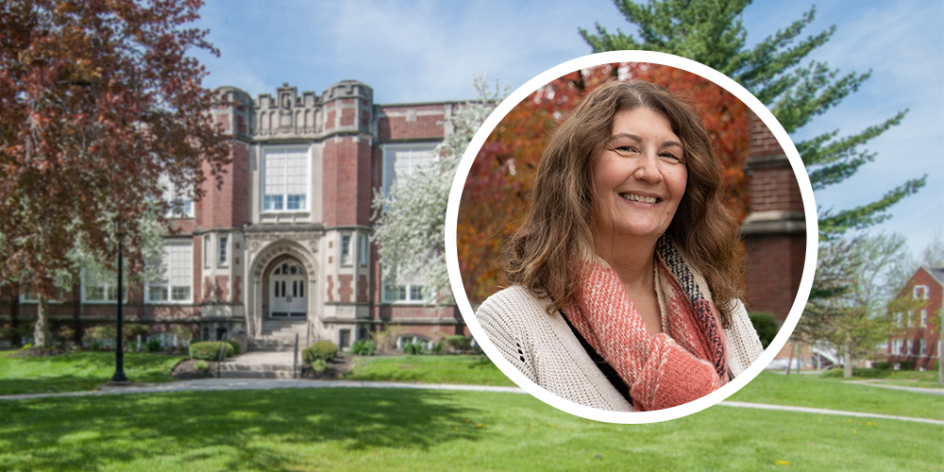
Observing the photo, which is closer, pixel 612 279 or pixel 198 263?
pixel 612 279

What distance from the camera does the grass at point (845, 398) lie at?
1271 centimetres

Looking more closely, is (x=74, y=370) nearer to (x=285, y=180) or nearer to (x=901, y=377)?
(x=285, y=180)

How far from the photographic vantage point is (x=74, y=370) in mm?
19812

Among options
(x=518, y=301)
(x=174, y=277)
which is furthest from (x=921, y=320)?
(x=174, y=277)

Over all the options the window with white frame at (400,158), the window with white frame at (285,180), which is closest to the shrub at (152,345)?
the window with white frame at (285,180)

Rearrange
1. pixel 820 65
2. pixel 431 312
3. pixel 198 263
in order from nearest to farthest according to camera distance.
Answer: pixel 820 65
pixel 431 312
pixel 198 263

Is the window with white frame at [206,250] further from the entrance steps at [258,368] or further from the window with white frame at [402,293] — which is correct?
the window with white frame at [402,293]

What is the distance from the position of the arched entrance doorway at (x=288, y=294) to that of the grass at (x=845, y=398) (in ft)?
65.6

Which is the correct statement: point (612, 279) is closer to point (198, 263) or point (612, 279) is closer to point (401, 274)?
point (401, 274)

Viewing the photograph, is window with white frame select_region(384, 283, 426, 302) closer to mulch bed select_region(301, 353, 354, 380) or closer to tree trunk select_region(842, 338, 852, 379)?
mulch bed select_region(301, 353, 354, 380)

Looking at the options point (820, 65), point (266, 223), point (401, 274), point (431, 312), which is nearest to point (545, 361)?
point (820, 65)

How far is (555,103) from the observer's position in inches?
53.6

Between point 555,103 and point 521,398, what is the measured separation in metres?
12.4

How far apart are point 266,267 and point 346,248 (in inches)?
169
